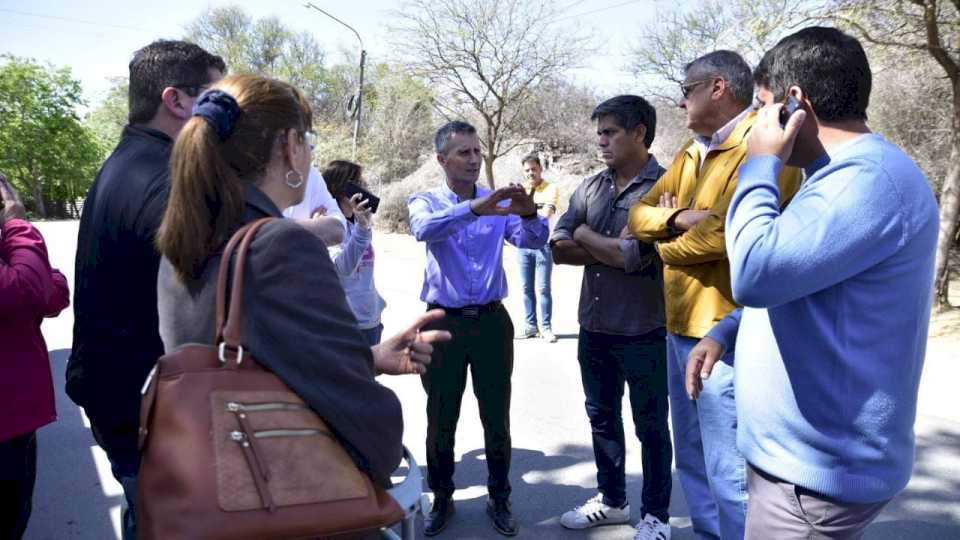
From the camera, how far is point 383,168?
89.9ft

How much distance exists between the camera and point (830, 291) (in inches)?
65.2

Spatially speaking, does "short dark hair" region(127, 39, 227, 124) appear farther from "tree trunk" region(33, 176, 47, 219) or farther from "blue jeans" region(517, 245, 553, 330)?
"tree trunk" region(33, 176, 47, 219)

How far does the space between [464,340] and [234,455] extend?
243cm

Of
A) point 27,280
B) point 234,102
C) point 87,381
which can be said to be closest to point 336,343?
point 234,102

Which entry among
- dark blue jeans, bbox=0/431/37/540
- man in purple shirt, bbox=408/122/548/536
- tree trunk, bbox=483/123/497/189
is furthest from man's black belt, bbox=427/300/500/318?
tree trunk, bbox=483/123/497/189

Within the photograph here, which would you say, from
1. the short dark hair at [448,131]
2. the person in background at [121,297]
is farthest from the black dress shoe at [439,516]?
the short dark hair at [448,131]

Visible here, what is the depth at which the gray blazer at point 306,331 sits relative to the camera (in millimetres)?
1371

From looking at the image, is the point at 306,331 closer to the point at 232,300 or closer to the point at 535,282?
the point at 232,300

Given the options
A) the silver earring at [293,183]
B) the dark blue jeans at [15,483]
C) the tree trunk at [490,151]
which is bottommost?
the dark blue jeans at [15,483]

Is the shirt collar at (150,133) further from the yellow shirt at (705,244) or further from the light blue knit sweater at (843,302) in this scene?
the yellow shirt at (705,244)

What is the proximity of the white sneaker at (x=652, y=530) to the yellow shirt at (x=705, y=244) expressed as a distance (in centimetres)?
114

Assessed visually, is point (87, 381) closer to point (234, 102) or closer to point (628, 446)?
point (234, 102)

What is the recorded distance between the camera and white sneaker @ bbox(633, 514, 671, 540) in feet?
11.0

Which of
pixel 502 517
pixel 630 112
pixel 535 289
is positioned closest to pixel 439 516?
pixel 502 517
